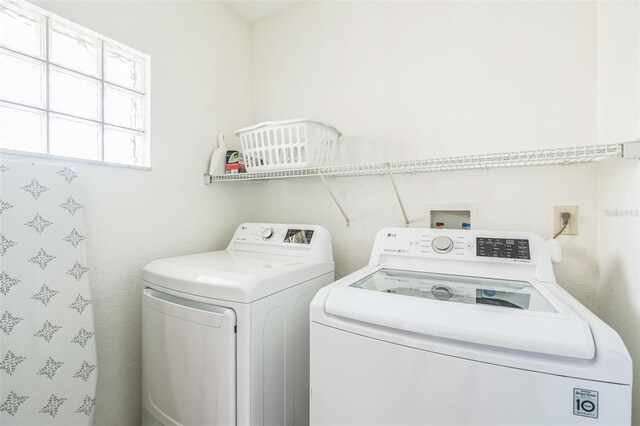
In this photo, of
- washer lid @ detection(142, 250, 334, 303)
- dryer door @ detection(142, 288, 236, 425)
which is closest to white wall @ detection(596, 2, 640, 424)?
washer lid @ detection(142, 250, 334, 303)

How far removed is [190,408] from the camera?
1.19 meters

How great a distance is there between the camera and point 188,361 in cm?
119

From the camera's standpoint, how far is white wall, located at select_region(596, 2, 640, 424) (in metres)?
0.91

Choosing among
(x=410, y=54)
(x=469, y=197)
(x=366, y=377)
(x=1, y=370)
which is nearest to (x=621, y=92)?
(x=469, y=197)

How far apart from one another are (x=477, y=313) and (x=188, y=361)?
3.65 ft

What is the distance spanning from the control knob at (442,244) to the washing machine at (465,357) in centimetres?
19

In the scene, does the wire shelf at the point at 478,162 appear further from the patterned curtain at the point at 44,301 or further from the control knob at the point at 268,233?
the patterned curtain at the point at 44,301

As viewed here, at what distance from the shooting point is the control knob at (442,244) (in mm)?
1295

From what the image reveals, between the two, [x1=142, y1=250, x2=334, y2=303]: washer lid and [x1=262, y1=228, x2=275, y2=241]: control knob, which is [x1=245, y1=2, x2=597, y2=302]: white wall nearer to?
[x1=262, y1=228, x2=275, y2=241]: control knob


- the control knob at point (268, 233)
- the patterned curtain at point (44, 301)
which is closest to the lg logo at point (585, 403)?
the control knob at point (268, 233)

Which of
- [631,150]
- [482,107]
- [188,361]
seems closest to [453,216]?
[482,107]

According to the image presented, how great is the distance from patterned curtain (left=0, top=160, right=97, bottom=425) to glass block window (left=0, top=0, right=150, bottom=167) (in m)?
0.20

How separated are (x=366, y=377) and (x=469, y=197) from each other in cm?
107

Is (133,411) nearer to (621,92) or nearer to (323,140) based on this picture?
(323,140)
